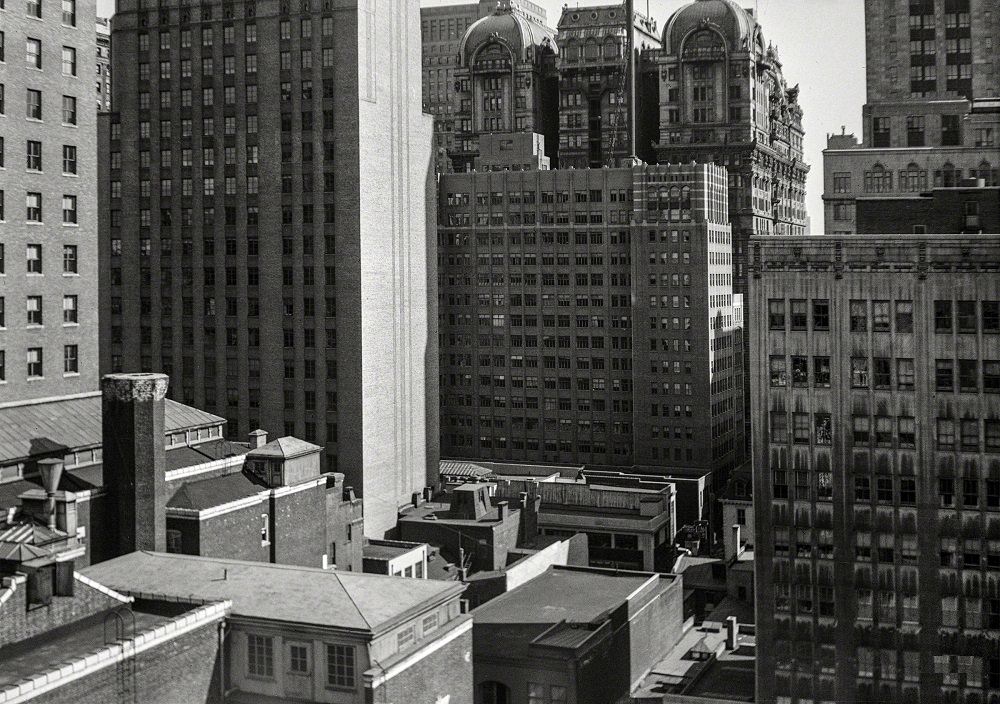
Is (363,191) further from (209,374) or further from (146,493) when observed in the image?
(146,493)

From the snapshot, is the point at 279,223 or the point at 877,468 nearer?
the point at 877,468

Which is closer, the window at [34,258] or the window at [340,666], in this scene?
the window at [340,666]

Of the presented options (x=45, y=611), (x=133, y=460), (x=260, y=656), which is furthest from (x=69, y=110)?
(x=260, y=656)

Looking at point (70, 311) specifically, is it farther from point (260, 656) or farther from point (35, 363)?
point (260, 656)

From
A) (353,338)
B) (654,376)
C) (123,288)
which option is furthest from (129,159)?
(654,376)

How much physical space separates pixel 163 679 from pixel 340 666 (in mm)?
8209

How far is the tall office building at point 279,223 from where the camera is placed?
14238cm

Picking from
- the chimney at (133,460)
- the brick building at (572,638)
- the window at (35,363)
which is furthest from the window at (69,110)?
the brick building at (572,638)

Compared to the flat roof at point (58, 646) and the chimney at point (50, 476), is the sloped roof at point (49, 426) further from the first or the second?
the flat roof at point (58, 646)

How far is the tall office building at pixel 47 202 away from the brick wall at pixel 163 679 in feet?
91.1

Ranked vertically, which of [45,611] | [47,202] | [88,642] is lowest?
[88,642]

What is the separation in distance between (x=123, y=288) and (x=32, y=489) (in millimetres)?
80484

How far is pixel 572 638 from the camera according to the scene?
96438mm

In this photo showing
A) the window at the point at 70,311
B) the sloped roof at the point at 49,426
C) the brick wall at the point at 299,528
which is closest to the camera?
the sloped roof at the point at 49,426
